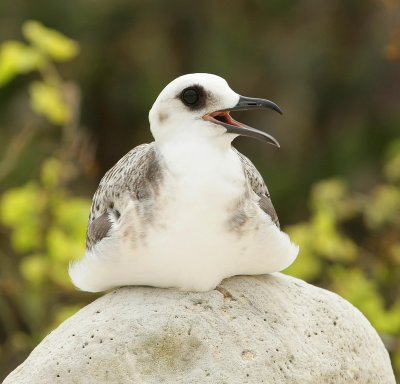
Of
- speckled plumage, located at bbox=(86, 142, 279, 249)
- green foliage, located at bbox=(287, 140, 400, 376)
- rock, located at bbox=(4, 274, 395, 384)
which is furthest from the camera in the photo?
green foliage, located at bbox=(287, 140, 400, 376)

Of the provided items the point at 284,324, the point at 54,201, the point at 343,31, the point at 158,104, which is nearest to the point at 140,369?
the point at 284,324

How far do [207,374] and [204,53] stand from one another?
6430 millimetres

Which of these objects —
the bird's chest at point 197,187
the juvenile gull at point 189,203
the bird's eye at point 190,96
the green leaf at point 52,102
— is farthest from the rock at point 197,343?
the green leaf at point 52,102

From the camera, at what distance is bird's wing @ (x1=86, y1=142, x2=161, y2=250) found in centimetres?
403

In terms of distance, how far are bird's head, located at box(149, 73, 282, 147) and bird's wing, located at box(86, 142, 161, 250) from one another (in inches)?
7.2

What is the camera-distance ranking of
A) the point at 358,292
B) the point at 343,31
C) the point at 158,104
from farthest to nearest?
the point at 343,31, the point at 358,292, the point at 158,104

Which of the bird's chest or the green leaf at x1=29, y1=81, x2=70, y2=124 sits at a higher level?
the bird's chest

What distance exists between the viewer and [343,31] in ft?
36.6

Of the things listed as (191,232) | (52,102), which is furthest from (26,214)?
(191,232)

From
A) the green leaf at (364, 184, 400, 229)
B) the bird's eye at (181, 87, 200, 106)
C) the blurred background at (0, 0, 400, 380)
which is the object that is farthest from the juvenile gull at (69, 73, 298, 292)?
the blurred background at (0, 0, 400, 380)

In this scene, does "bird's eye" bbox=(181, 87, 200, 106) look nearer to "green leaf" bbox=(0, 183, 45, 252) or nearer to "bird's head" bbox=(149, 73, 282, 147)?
"bird's head" bbox=(149, 73, 282, 147)

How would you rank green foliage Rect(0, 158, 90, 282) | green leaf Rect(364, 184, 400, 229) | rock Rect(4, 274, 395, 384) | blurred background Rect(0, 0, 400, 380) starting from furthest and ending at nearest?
blurred background Rect(0, 0, 400, 380)
green leaf Rect(364, 184, 400, 229)
green foliage Rect(0, 158, 90, 282)
rock Rect(4, 274, 395, 384)

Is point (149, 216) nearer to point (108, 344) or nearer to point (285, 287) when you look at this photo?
point (108, 344)

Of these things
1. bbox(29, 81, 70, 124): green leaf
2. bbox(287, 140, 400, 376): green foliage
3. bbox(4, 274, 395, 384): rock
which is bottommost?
bbox(287, 140, 400, 376): green foliage
